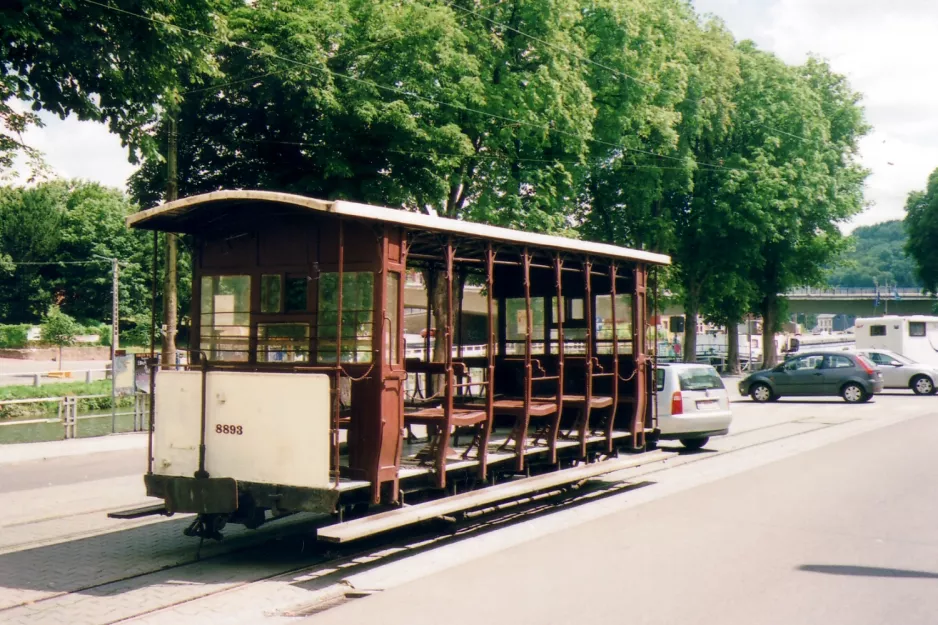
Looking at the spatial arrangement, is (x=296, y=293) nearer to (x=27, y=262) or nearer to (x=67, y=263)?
(x=67, y=263)

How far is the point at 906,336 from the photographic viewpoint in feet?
122

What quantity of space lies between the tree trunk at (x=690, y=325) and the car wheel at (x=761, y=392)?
A: 11.7m

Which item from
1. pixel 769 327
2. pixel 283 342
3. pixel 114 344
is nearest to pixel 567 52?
pixel 283 342

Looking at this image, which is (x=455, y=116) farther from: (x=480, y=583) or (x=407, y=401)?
(x=480, y=583)

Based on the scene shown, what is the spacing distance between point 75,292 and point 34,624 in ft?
222

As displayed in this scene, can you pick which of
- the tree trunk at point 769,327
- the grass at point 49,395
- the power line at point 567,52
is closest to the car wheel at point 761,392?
the power line at point 567,52

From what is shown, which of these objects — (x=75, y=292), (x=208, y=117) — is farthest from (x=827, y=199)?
(x=75, y=292)

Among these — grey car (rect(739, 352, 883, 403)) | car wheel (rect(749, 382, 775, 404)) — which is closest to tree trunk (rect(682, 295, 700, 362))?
car wheel (rect(749, 382, 775, 404))

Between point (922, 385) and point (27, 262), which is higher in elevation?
point (27, 262)

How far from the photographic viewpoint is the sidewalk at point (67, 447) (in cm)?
1631

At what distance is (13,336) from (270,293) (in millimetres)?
58215

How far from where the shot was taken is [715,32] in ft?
119

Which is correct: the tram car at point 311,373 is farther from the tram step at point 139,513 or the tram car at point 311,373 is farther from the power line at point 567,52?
the power line at point 567,52

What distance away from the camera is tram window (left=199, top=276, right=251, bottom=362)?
28.7 feet
